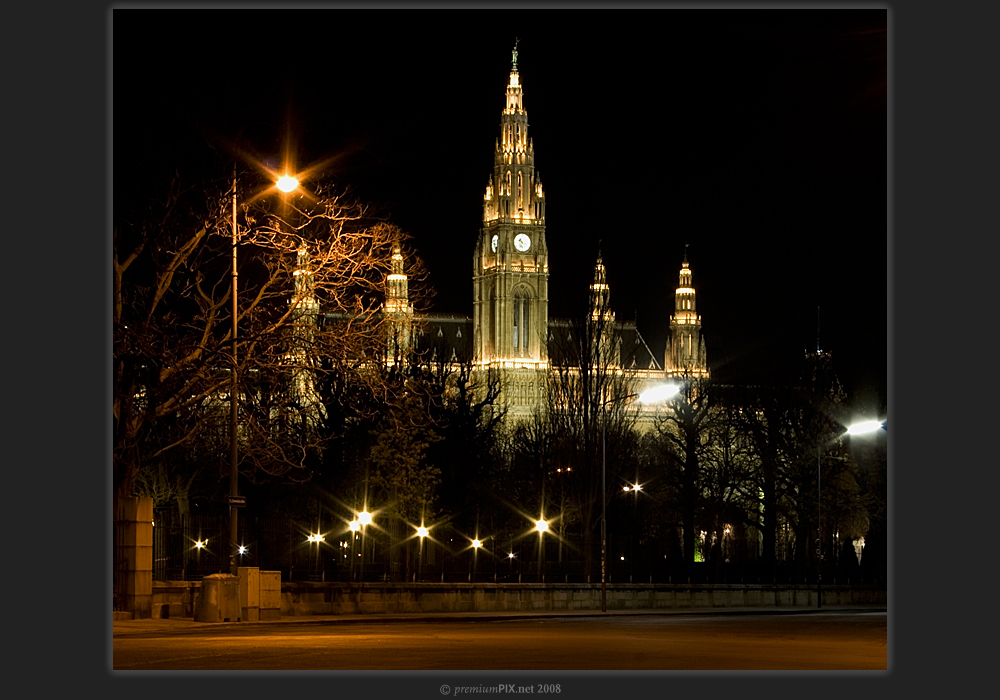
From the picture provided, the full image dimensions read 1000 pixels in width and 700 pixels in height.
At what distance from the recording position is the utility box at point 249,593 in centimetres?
2730

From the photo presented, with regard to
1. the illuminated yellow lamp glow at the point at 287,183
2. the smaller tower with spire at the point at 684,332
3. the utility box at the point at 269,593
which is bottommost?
the utility box at the point at 269,593

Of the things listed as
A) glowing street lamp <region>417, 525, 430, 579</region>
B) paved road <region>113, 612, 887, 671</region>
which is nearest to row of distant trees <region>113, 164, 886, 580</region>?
glowing street lamp <region>417, 525, 430, 579</region>

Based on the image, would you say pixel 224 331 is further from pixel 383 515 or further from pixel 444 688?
pixel 383 515

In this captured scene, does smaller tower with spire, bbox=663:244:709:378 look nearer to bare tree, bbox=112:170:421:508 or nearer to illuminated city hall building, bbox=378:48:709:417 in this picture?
illuminated city hall building, bbox=378:48:709:417

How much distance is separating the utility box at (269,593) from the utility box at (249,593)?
40cm

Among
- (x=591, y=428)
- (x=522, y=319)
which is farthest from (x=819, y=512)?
(x=522, y=319)

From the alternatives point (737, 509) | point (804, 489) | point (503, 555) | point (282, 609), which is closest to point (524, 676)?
point (282, 609)

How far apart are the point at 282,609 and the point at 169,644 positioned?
12237 mm

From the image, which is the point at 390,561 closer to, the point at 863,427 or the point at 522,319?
the point at 863,427

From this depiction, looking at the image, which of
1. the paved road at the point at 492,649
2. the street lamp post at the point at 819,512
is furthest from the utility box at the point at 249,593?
the street lamp post at the point at 819,512

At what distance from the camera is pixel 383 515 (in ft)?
168

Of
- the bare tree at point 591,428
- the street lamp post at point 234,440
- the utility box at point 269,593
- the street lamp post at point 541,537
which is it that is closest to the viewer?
the street lamp post at point 234,440

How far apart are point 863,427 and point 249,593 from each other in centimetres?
2498

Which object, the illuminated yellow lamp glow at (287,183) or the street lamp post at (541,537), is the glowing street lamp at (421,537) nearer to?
the street lamp post at (541,537)
